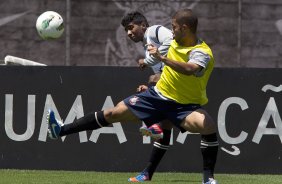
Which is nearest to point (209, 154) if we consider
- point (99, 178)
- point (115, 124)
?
point (99, 178)

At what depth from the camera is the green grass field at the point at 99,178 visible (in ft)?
36.1

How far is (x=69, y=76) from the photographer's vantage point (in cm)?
1268

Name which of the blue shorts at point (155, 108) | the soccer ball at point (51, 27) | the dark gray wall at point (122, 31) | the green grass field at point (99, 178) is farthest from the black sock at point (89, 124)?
the dark gray wall at point (122, 31)

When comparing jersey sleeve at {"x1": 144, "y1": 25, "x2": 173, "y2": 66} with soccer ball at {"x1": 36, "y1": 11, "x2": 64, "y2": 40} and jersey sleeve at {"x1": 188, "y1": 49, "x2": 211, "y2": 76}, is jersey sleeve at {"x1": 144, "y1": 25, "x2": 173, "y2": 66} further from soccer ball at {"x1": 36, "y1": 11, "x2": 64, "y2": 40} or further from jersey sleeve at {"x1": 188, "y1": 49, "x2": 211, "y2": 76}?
soccer ball at {"x1": 36, "y1": 11, "x2": 64, "y2": 40}

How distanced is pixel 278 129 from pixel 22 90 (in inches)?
125

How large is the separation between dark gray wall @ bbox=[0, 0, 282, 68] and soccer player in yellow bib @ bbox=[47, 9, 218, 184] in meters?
9.17

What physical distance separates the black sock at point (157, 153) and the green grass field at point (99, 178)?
0.48 ft

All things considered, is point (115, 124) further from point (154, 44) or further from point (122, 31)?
point (122, 31)

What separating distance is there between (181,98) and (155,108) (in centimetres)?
33

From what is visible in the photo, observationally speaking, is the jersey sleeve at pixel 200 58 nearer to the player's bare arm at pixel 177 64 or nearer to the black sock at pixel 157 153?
the player's bare arm at pixel 177 64

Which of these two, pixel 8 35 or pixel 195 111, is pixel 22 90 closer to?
pixel 195 111

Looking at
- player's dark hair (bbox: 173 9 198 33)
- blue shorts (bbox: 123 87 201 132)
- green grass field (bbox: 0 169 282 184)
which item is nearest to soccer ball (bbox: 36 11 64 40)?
green grass field (bbox: 0 169 282 184)

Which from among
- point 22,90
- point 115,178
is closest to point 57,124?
point 115,178

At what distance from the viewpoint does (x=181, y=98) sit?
10242mm
